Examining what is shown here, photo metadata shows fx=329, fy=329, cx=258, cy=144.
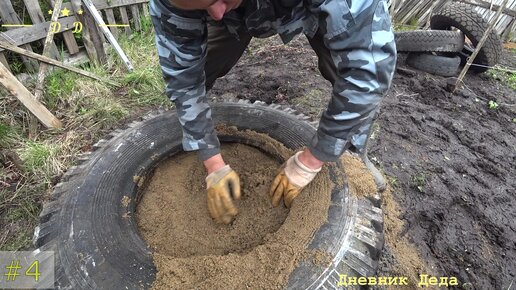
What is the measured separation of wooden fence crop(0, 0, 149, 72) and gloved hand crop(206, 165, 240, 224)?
2.44 m

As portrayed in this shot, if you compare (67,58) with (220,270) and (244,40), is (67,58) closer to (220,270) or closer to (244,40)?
(244,40)

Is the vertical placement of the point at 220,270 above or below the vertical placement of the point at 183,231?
above

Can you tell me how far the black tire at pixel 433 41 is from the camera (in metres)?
3.70

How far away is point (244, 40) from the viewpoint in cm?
207

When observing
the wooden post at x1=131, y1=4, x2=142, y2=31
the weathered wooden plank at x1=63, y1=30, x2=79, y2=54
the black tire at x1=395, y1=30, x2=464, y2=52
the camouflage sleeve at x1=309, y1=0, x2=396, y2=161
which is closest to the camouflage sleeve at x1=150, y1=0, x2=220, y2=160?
the camouflage sleeve at x1=309, y1=0, x2=396, y2=161

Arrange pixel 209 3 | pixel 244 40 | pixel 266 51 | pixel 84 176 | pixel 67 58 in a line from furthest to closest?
pixel 266 51 < pixel 67 58 < pixel 244 40 < pixel 84 176 < pixel 209 3

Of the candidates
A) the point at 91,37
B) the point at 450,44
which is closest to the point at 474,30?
the point at 450,44

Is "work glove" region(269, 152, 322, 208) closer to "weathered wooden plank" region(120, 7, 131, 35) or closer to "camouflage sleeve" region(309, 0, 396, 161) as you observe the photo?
"camouflage sleeve" region(309, 0, 396, 161)

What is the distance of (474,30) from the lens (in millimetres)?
3727

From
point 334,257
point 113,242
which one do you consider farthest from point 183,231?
point 334,257

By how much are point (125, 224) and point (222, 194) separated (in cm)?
49

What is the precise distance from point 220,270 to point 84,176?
0.99 meters

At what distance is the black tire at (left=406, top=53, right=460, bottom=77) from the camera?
379 centimetres

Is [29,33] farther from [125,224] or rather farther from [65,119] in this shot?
[125,224]
